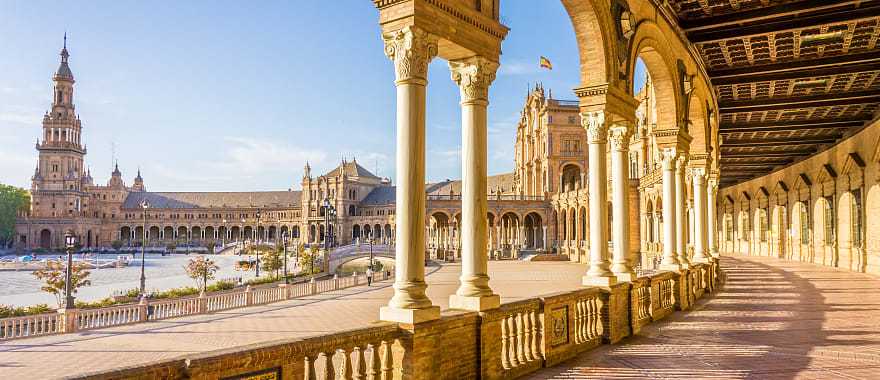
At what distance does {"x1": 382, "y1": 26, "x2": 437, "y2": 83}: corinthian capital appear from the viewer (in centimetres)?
632

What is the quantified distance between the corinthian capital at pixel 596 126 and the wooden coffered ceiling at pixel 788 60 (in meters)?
3.48

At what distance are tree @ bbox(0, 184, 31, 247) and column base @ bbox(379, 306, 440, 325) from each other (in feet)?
437

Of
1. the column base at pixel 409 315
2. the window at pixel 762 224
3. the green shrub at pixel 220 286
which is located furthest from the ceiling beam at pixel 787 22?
the green shrub at pixel 220 286

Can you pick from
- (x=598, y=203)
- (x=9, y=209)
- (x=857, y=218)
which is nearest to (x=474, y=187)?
(x=598, y=203)

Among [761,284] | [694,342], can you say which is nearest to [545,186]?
[761,284]

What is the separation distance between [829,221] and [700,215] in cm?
1459

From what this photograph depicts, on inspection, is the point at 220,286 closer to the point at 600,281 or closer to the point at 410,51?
the point at 600,281

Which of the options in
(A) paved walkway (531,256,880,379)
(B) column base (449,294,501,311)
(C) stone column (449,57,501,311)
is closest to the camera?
(B) column base (449,294,501,311)

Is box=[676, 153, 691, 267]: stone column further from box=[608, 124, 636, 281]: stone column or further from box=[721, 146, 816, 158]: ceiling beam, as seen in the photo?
box=[721, 146, 816, 158]: ceiling beam

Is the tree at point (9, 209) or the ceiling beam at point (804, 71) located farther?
the tree at point (9, 209)

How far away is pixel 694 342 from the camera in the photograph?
952 cm

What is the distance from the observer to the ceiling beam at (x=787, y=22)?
38.3 feet

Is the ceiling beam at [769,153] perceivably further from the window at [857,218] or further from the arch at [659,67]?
the arch at [659,67]

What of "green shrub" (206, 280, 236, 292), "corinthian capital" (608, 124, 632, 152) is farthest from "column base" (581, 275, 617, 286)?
"green shrub" (206, 280, 236, 292)
